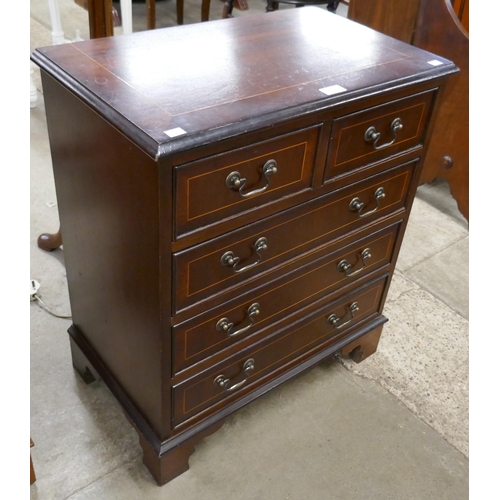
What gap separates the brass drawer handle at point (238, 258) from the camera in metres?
1.14

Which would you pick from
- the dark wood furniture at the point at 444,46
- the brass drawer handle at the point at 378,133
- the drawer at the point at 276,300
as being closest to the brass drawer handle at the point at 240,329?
the drawer at the point at 276,300

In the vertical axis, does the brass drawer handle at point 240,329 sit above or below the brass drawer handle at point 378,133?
below

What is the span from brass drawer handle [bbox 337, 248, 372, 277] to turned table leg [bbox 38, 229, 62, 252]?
3.69ft

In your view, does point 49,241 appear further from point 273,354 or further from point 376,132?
point 376,132

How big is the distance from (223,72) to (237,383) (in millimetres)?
749

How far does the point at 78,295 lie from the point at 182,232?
586 mm

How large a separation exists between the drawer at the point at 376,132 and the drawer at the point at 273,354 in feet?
1.45

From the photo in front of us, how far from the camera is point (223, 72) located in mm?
1142

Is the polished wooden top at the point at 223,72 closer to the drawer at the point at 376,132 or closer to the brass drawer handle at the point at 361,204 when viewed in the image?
the drawer at the point at 376,132

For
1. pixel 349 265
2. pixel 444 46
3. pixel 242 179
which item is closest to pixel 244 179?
pixel 242 179

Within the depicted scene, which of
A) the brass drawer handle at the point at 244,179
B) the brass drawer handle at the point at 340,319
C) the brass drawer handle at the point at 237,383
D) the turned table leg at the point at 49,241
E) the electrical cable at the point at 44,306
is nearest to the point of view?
the brass drawer handle at the point at 244,179

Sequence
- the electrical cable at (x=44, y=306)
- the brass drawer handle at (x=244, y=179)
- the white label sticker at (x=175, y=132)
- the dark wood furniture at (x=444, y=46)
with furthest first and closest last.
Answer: the dark wood furniture at (x=444, y=46) → the electrical cable at (x=44, y=306) → the brass drawer handle at (x=244, y=179) → the white label sticker at (x=175, y=132)

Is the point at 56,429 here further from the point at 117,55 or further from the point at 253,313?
the point at 117,55

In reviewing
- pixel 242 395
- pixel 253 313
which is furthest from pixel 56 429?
pixel 253 313
